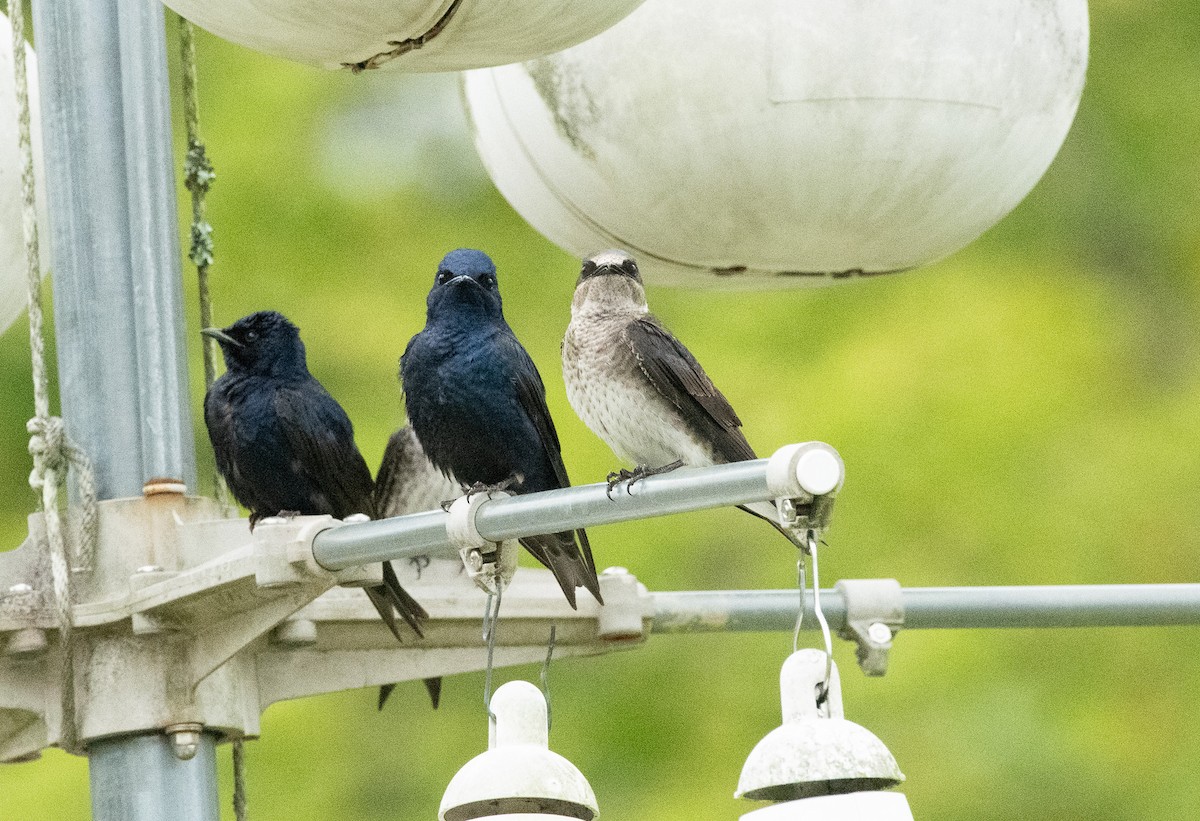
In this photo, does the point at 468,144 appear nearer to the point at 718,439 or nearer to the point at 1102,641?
the point at 1102,641

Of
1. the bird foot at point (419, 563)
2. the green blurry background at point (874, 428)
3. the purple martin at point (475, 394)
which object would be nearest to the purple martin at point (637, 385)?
the purple martin at point (475, 394)

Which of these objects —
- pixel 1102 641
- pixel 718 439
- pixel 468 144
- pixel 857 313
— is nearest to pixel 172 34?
pixel 468 144

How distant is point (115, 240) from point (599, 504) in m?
1.04

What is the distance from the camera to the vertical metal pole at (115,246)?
338cm

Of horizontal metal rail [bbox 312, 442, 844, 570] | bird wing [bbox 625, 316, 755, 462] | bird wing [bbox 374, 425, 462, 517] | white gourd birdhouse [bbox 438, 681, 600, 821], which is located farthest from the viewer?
bird wing [bbox 374, 425, 462, 517]

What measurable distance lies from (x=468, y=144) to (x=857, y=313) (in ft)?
4.92

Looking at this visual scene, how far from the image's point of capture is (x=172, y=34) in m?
8.58

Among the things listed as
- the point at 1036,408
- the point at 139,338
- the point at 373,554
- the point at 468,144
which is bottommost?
the point at 373,554

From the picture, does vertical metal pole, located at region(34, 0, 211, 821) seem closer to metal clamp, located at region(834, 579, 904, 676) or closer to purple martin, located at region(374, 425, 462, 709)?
metal clamp, located at region(834, 579, 904, 676)

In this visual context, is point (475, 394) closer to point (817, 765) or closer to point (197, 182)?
point (197, 182)

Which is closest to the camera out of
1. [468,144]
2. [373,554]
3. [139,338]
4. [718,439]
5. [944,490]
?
[373,554]

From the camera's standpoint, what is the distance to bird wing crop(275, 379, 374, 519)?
4.84 meters

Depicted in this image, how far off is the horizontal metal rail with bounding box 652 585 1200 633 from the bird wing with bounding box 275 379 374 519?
123 centimetres

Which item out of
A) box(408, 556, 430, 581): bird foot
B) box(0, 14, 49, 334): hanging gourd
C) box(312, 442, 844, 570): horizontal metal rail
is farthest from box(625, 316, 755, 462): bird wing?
box(0, 14, 49, 334): hanging gourd
